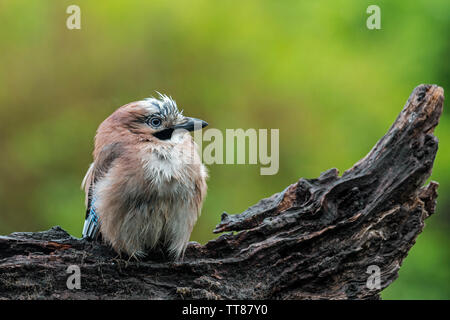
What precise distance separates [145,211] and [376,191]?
5.85 feet

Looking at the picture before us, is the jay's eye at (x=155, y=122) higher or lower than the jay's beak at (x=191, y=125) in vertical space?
higher

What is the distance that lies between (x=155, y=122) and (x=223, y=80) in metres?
3.02

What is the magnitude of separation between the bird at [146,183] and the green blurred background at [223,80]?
2.34 meters

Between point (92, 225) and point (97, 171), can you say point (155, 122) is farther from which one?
point (92, 225)

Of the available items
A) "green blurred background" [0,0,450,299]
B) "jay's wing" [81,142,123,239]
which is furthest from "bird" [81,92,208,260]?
"green blurred background" [0,0,450,299]

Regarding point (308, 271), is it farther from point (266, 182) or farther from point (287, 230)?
point (266, 182)

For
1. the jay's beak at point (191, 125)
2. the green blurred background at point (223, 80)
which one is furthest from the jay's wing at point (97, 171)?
the green blurred background at point (223, 80)

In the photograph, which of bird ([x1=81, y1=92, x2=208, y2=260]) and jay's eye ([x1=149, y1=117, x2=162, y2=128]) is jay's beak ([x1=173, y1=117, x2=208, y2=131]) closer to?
bird ([x1=81, y1=92, x2=208, y2=260])

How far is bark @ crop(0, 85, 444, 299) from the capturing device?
4785mm

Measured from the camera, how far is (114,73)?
814 centimetres

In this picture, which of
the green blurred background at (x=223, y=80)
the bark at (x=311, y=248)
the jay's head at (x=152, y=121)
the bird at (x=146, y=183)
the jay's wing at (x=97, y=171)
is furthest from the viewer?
the green blurred background at (x=223, y=80)

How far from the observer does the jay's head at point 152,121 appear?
17.8ft

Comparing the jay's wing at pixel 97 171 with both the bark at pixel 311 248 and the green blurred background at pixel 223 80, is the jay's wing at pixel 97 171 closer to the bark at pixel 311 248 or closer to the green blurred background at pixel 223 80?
the bark at pixel 311 248

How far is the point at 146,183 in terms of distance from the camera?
499 centimetres
